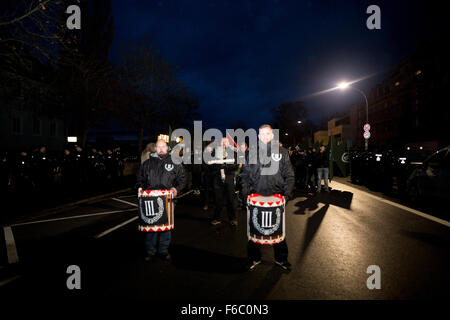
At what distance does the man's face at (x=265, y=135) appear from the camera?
152 inches

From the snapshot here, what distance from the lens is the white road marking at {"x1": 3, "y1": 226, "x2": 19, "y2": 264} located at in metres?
4.49

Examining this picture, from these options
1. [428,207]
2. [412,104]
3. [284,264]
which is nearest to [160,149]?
[284,264]

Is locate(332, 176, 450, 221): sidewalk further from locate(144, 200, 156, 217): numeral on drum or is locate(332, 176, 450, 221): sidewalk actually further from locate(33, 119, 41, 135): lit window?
locate(33, 119, 41, 135): lit window

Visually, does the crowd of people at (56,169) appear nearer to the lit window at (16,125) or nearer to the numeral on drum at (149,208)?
the numeral on drum at (149,208)

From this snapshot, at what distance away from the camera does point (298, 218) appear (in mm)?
7105

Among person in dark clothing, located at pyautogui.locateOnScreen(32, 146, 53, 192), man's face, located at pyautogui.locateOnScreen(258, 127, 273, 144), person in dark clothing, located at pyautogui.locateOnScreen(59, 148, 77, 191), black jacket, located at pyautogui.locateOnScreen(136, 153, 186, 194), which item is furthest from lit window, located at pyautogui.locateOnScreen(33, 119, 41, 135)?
man's face, located at pyautogui.locateOnScreen(258, 127, 273, 144)

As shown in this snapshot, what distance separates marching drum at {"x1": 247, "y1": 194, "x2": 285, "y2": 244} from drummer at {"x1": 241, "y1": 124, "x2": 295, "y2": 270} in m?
0.11

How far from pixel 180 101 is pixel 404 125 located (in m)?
32.1

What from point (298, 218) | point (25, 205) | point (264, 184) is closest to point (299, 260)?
point (264, 184)

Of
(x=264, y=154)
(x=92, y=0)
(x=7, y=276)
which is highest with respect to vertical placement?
(x=92, y=0)

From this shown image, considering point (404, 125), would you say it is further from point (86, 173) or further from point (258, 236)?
point (258, 236)

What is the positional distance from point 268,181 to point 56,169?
13662 millimetres

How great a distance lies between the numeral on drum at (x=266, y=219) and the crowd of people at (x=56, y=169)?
11.1 meters
